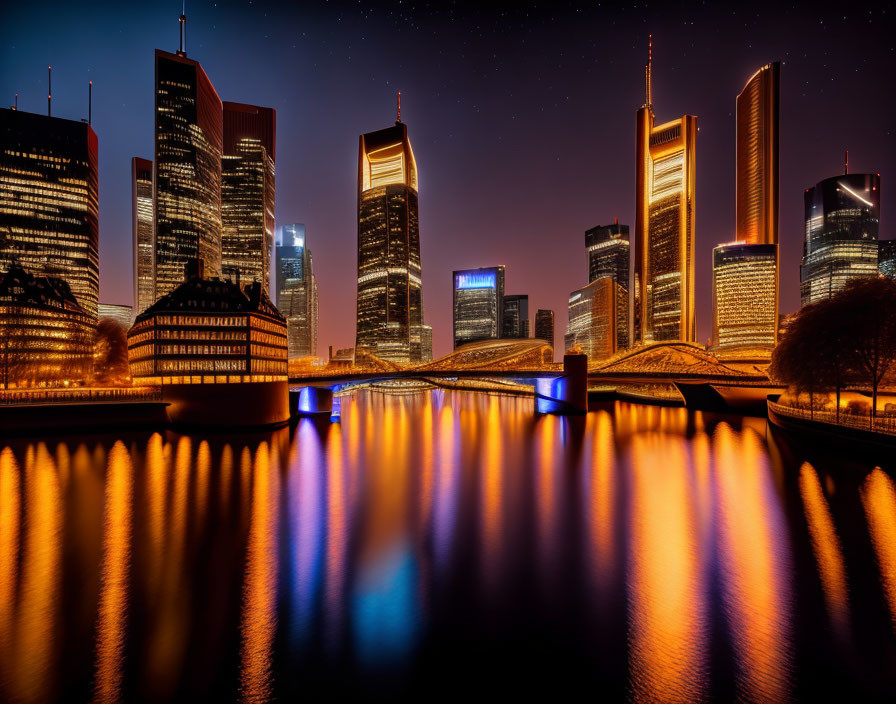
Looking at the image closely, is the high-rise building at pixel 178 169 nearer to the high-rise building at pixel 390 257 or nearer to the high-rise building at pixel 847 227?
the high-rise building at pixel 390 257

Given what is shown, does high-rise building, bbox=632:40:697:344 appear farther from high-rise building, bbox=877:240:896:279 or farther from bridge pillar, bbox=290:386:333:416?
bridge pillar, bbox=290:386:333:416

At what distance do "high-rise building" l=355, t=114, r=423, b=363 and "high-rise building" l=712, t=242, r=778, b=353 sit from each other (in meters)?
118

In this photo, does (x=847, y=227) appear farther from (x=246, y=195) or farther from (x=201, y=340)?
(x=246, y=195)

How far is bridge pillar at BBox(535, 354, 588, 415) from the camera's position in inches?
2506

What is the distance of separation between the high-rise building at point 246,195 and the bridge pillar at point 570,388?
12921 centimetres

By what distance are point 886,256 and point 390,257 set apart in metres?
210

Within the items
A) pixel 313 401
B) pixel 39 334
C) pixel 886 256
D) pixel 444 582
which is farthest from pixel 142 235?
pixel 886 256

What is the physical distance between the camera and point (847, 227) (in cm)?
16688

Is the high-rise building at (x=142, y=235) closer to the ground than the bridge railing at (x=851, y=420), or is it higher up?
higher up

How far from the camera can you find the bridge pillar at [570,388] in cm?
6366

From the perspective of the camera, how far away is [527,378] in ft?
228

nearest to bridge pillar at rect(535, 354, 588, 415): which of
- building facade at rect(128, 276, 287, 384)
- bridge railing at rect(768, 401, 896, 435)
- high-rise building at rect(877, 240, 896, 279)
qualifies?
bridge railing at rect(768, 401, 896, 435)

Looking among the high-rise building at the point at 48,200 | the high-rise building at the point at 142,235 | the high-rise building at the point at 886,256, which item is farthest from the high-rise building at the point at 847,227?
the high-rise building at the point at 142,235

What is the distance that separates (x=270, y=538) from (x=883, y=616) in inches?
812
